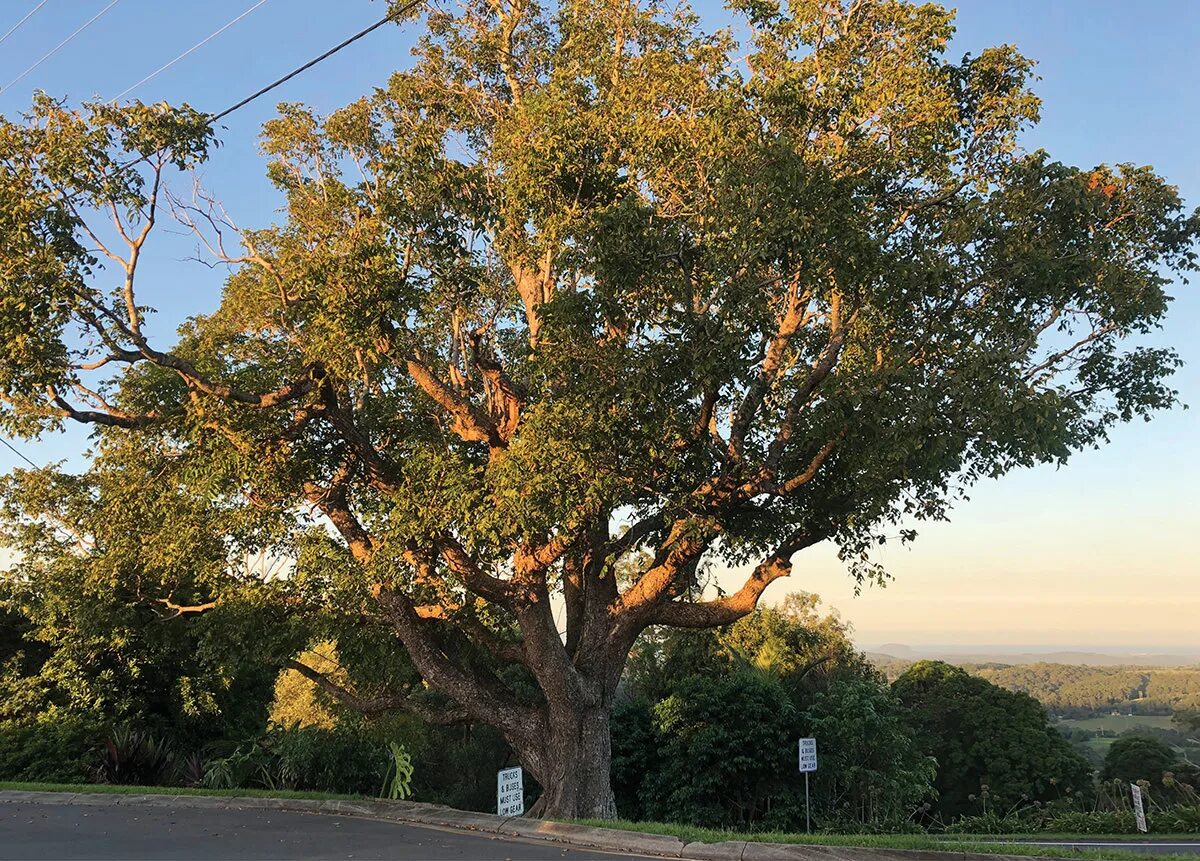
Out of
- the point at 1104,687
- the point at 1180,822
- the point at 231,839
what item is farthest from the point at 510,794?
the point at 1104,687

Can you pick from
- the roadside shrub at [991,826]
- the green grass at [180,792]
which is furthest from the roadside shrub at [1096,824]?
the green grass at [180,792]

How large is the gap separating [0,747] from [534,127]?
51.9ft

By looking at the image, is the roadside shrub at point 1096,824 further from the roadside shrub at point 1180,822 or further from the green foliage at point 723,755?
the green foliage at point 723,755

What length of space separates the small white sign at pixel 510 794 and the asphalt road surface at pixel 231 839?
30cm

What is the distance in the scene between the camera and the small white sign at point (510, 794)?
9406 millimetres

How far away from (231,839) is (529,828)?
321 cm

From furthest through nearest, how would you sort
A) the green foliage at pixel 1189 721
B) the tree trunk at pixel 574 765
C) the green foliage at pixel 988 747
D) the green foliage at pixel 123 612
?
the green foliage at pixel 1189 721, the green foliage at pixel 988 747, the green foliage at pixel 123 612, the tree trunk at pixel 574 765

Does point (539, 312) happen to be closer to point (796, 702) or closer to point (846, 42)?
point (846, 42)

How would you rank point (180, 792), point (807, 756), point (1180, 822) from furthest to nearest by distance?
1. point (807, 756)
2. point (1180, 822)
3. point (180, 792)

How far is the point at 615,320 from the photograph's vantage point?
11.4m

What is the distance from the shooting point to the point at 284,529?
13.0 metres

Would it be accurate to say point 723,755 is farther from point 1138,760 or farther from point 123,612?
point 1138,760

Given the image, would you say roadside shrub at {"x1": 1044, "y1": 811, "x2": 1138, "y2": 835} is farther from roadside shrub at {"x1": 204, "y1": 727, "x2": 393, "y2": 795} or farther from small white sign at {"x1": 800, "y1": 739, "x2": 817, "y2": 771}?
roadside shrub at {"x1": 204, "y1": 727, "x2": 393, "y2": 795}

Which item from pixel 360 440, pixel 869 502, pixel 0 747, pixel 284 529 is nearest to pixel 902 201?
pixel 869 502
